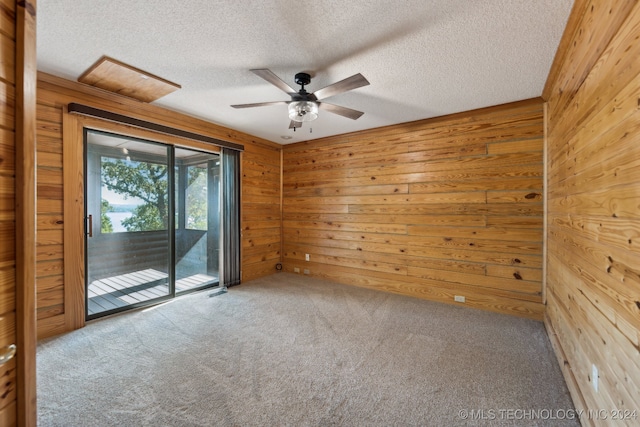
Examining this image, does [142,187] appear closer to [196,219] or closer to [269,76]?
[196,219]

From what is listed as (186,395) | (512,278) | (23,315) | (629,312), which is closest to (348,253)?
(512,278)

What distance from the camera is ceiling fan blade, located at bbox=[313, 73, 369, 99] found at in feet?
6.23

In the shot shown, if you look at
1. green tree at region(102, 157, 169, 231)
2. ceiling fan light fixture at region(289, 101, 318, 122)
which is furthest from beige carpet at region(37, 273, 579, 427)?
ceiling fan light fixture at region(289, 101, 318, 122)

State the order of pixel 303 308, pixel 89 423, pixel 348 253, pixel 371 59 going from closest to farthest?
1. pixel 89 423
2. pixel 371 59
3. pixel 303 308
4. pixel 348 253

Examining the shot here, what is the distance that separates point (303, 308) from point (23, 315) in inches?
111

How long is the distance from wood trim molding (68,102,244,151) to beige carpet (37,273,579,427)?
219 cm

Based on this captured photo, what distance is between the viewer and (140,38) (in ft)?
6.25

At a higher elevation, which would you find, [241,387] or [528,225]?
[528,225]

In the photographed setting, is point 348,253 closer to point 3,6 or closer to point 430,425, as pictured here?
point 430,425

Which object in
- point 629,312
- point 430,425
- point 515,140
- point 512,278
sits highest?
point 515,140

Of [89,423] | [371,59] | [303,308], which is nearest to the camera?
[89,423]

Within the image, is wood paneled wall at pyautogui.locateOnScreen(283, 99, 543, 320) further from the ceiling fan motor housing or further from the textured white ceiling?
the ceiling fan motor housing

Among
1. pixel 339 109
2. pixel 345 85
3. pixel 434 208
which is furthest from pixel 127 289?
pixel 434 208

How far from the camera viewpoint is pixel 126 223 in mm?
3188
